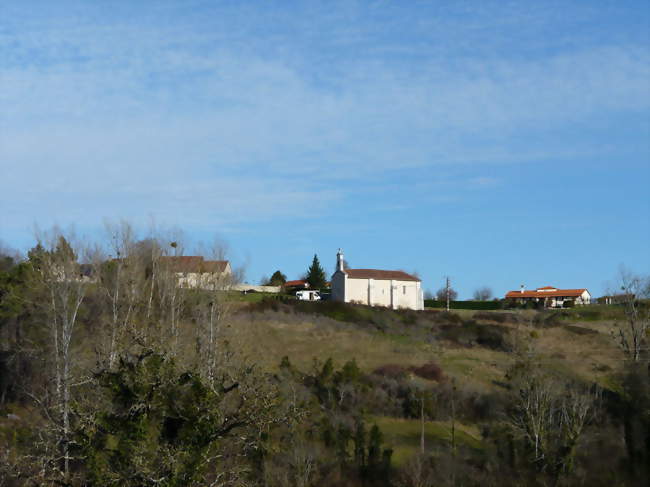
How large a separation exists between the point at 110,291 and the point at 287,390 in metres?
14.4

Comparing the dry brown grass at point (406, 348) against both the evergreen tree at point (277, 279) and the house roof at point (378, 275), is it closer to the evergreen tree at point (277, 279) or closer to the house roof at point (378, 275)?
the house roof at point (378, 275)

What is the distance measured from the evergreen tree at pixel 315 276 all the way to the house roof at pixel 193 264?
4414 centimetres

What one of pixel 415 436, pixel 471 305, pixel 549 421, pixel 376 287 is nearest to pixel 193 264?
pixel 415 436

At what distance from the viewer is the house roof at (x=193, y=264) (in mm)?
50566

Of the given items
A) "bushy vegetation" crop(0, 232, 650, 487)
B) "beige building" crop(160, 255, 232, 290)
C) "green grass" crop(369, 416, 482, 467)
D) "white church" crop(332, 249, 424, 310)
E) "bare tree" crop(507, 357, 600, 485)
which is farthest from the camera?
"white church" crop(332, 249, 424, 310)

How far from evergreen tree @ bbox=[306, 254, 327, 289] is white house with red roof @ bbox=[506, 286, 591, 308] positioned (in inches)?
967

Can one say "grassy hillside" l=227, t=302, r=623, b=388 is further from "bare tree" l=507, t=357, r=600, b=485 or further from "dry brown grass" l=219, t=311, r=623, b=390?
"bare tree" l=507, t=357, r=600, b=485

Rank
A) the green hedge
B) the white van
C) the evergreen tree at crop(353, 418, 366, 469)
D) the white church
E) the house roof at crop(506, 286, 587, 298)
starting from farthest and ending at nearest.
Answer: the house roof at crop(506, 286, 587, 298) → the green hedge → the white van → the white church → the evergreen tree at crop(353, 418, 366, 469)

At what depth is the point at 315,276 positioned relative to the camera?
3816 inches

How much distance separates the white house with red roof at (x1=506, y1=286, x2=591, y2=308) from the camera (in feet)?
325

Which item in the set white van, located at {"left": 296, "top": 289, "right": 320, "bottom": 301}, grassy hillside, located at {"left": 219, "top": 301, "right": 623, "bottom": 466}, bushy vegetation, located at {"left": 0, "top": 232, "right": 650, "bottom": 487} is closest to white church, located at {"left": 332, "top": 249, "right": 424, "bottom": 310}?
white van, located at {"left": 296, "top": 289, "right": 320, "bottom": 301}

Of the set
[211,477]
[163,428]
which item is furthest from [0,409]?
[163,428]

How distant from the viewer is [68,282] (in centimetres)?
4081

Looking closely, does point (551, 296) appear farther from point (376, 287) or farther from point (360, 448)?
point (360, 448)
